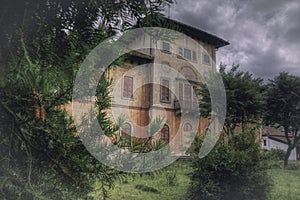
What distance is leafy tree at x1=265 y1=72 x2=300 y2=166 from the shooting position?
52.2ft

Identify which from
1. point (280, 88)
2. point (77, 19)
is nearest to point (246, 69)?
point (280, 88)

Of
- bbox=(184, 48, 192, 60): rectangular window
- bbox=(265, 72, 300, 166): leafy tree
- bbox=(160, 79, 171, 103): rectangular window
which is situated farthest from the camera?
bbox=(184, 48, 192, 60): rectangular window

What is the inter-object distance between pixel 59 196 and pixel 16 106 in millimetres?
387

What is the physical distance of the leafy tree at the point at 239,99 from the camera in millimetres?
13812

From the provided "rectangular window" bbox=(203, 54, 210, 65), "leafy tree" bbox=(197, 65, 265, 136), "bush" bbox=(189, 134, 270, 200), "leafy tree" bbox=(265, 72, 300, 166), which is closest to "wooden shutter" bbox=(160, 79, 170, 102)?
"leafy tree" bbox=(197, 65, 265, 136)

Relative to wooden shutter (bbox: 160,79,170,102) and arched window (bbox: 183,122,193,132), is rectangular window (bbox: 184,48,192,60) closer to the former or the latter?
wooden shutter (bbox: 160,79,170,102)

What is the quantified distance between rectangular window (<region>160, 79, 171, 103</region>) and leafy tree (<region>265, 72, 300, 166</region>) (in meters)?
5.76

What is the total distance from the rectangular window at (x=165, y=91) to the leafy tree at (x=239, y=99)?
2.48 metres

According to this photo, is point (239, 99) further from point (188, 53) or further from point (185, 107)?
point (188, 53)

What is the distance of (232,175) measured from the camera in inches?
245

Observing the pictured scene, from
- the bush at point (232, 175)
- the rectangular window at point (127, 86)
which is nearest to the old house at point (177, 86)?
the rectangular window at point (127, 86)

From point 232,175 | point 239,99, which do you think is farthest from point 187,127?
point 232,175

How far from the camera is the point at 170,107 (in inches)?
647

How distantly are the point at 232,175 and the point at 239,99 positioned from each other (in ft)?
27.7
